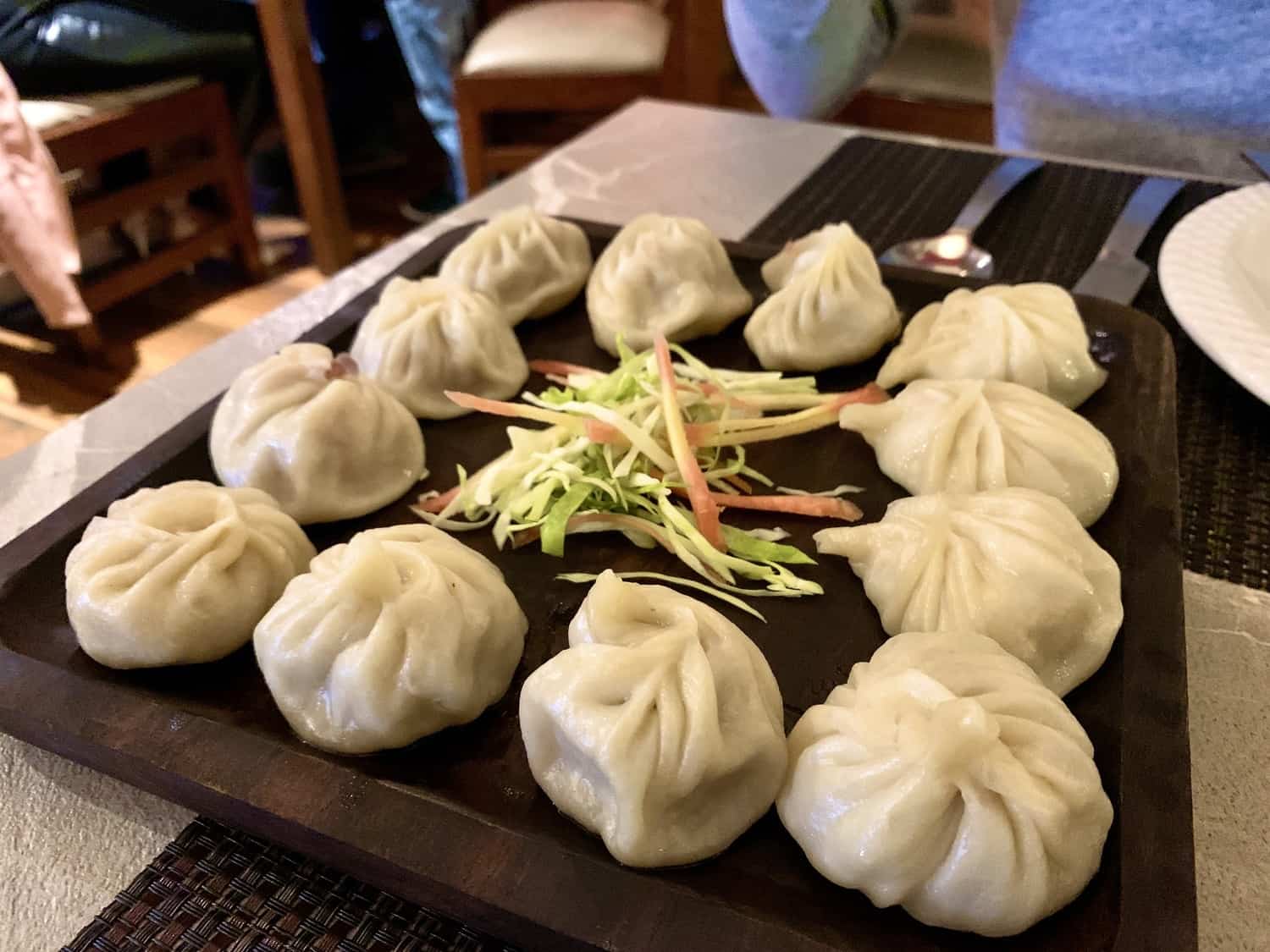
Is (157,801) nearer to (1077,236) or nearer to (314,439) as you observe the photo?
(314,439)

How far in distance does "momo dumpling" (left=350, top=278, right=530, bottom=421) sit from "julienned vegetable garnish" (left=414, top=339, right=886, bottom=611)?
8 cm

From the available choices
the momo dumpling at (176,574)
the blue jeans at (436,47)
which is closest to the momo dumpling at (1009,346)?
the momo dumpling at (176,574)

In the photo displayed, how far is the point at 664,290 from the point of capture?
1.79m

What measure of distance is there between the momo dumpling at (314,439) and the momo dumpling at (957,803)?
2.68 feet

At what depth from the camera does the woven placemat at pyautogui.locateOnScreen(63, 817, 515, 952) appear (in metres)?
0.94

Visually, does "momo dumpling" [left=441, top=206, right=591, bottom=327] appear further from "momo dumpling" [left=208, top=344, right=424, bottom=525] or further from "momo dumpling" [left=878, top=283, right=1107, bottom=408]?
"momo dumpling" [left=878, top=283, right=1107, bottom=408]

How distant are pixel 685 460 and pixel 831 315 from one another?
44cm

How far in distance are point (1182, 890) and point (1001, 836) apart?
0.15 m

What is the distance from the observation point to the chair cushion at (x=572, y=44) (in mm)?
4113

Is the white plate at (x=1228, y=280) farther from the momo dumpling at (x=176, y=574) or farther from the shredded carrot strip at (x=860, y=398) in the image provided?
the momo dumpling at (x=176, y=574)

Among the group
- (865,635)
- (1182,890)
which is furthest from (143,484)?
(1182,890)

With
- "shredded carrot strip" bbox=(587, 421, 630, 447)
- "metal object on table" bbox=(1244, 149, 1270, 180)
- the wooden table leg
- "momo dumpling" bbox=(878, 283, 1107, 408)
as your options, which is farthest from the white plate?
the wooden table leg

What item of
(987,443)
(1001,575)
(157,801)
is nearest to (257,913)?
(157,801)

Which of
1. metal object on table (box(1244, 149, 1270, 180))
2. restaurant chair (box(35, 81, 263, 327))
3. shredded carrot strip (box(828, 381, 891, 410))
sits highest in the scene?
metal object on table (box(1244, 149, 1270, 180))
